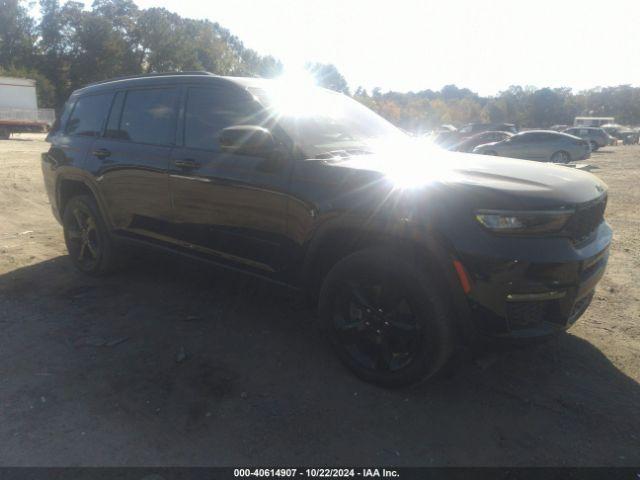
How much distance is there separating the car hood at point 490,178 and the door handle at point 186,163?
121cm

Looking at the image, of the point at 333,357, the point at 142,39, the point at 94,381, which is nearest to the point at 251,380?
the point at 333,357

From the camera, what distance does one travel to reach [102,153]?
4.55m

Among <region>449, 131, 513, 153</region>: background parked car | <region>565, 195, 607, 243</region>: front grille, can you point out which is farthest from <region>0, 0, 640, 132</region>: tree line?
<region>565, 195, 607, 243</region>: front grille

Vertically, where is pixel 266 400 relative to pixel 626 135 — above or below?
below

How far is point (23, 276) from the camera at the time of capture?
505 cm

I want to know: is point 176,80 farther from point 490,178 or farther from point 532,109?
point 532,109

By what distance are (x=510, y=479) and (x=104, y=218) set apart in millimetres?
3989

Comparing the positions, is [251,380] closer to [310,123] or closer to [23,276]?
[310,123]

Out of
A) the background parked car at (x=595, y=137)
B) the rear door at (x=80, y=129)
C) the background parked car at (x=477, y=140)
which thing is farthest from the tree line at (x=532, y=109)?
the rear door at (x=80, y=129)

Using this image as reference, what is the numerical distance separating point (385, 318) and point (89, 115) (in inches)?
147

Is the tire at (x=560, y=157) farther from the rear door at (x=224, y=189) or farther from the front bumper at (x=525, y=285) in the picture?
the front bumper at (x=525, y=285)

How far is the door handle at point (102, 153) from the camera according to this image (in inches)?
177

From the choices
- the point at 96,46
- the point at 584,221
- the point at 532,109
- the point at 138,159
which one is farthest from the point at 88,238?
the point at 532,109

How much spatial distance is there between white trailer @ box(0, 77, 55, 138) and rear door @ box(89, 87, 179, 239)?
2806 cm
